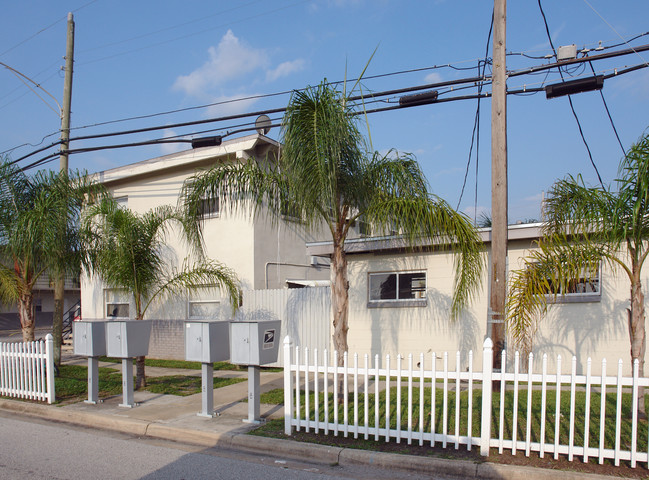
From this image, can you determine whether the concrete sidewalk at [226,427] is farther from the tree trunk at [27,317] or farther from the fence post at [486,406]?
the tree trunk at [27,317]

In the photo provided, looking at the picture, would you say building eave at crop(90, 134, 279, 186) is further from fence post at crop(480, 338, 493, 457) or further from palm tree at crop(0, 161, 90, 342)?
fence post at crop(480, 338, 493, 457)

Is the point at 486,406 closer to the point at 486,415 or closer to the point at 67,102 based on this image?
the point at 486,415

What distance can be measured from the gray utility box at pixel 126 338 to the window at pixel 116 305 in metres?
8.38

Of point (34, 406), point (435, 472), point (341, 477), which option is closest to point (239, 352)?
point (341, 477)

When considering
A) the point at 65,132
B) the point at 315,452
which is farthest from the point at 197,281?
the point at 315,452

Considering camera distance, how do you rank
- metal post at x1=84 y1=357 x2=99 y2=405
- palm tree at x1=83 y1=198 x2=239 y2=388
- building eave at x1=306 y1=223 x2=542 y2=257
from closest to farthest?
metal post at x1=84 y1=357 x2=99 y2=405
building eave at x1=306 y1=223 x2=542 y2=257
palm tree at x1=83 y1=198 x2=239 y2=388

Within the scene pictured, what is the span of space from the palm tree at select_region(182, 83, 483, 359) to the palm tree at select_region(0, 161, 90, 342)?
18.1 ft

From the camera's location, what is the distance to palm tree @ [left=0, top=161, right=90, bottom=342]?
11.2 m

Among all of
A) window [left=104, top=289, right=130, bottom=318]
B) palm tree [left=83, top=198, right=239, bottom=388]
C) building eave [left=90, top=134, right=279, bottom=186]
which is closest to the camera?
palm tree [left=83, top=198, right=239, bottom=388]

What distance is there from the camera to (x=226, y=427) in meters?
7.74

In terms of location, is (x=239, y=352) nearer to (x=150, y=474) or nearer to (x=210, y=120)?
(x=150, y=474)

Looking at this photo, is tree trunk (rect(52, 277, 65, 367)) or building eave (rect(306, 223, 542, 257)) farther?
tree trunk (rect(52, 277, 65, 367))

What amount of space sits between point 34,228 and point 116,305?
24.6ft

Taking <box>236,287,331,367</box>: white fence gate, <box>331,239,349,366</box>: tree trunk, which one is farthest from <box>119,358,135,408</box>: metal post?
<box>236,287,331,367</box>: white fence gate
